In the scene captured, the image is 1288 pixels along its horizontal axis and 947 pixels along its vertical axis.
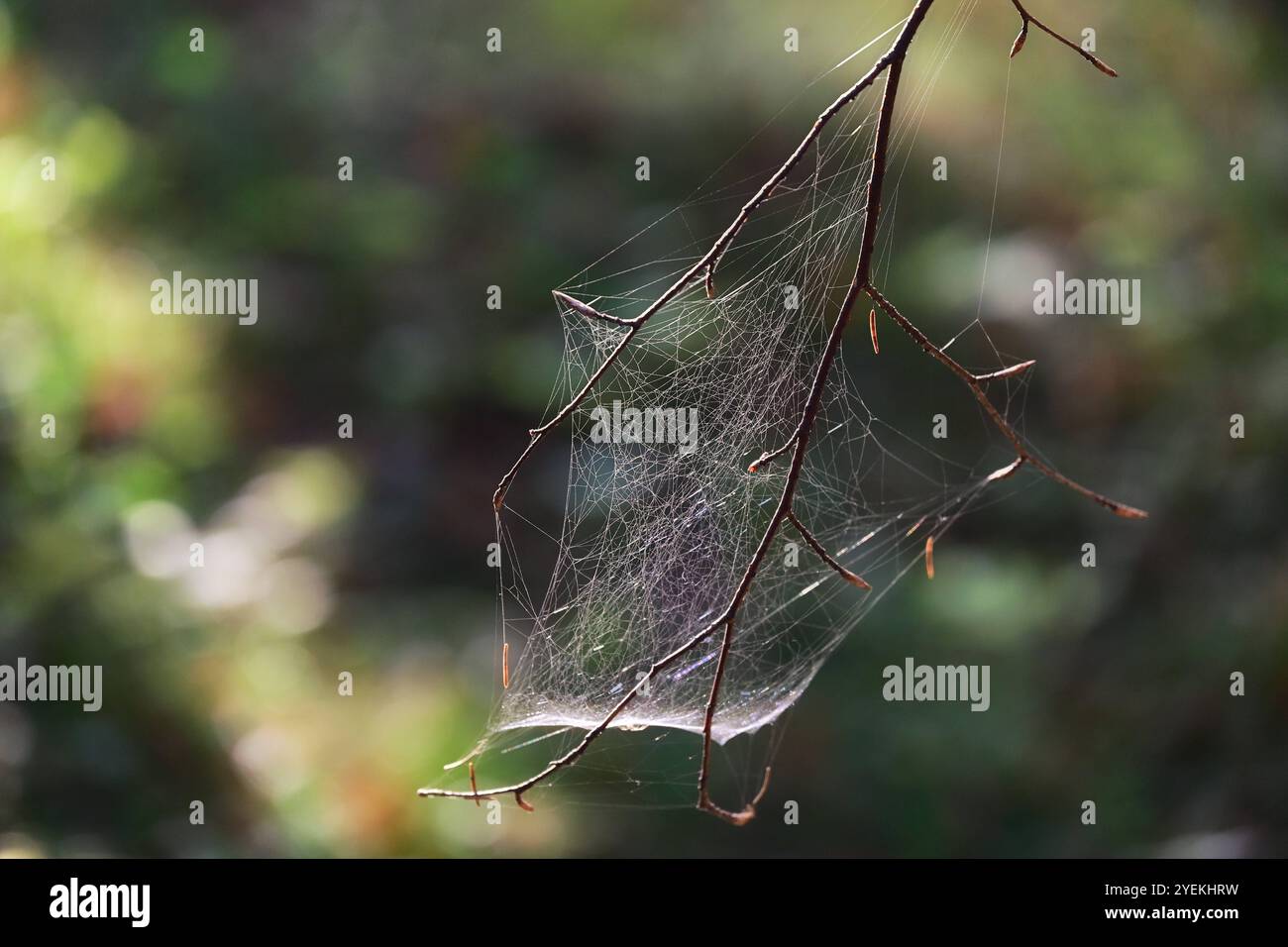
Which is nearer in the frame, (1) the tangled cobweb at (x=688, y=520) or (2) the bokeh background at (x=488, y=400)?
(1) the tangled cobweb at (x=688, y=520)

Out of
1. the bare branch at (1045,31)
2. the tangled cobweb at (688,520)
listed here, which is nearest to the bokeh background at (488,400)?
the tangled cobweb at (688,520)

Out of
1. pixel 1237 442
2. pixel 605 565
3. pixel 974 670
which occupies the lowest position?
pixel 974 670

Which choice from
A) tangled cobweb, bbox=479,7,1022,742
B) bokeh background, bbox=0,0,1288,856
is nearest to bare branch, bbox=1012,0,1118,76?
tangled cobweb, bbox=479,7,1022,742

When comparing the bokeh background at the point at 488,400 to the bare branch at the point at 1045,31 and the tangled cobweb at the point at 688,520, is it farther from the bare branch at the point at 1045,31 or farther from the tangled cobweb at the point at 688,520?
the bare branch at the point at 1045,31

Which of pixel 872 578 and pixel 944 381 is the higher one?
pixel 944 381

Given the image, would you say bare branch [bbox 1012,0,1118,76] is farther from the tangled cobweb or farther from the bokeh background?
the bokeh background

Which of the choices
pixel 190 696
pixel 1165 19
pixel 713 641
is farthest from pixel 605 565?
pixel 1165 19

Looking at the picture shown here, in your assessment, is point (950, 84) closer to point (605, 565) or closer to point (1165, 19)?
point (1165, 19)

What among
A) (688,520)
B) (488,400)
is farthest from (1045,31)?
(488,400)

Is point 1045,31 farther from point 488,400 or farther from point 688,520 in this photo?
point 488,400
